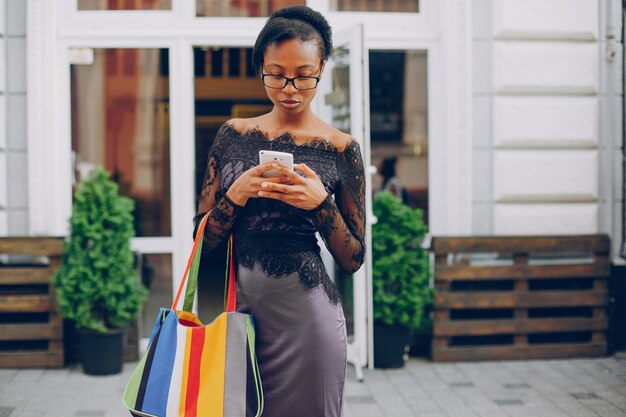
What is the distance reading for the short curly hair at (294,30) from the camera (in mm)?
2225

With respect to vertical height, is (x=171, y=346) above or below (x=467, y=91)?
below

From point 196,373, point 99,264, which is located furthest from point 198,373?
point 99,264

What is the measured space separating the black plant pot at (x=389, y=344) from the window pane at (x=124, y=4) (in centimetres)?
298

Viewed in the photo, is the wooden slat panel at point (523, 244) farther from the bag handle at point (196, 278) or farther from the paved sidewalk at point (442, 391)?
the bag handle at point (196, 278)

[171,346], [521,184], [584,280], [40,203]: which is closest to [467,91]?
[521,184]

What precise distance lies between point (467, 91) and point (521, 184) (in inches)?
33.2

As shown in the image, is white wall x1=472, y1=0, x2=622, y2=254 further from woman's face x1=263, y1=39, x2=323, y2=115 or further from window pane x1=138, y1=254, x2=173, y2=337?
woman's face x1=263, y1=39, x2=323, y2=115

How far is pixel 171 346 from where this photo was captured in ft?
7.09

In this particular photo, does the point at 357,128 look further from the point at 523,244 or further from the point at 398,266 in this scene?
the point at 523,244

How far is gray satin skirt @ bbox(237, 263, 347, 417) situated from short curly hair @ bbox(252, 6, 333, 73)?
64 centimetres

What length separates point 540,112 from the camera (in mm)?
6207

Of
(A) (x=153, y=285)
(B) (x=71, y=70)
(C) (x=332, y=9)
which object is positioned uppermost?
(C) (x=332, y=9)

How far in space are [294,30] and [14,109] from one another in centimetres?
430

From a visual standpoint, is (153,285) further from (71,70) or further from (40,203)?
(71,70)
